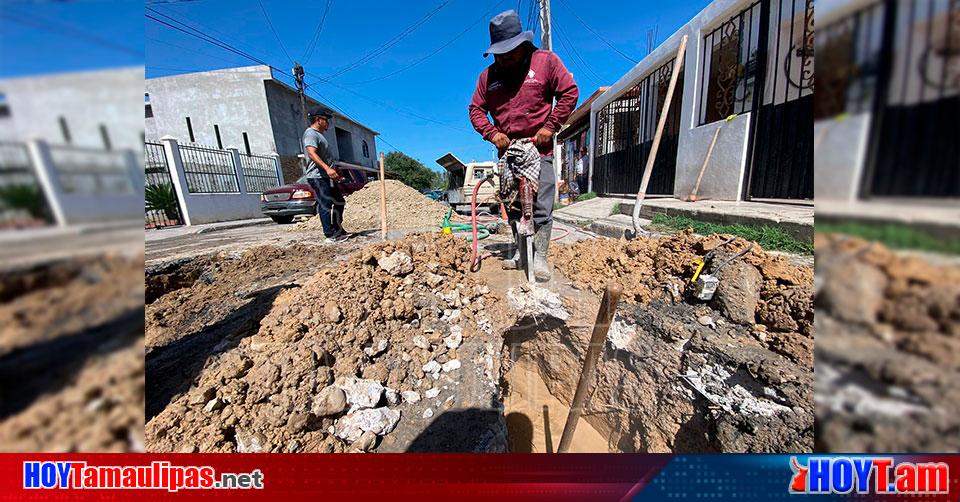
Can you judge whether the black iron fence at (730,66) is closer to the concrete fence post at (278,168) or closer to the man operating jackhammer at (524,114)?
the man operating jackhammer at (524,114)

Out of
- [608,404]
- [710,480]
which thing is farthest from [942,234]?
[608,404]

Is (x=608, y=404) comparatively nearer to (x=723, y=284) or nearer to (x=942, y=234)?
(x=723, y=284)

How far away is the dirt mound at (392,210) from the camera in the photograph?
6.48 m

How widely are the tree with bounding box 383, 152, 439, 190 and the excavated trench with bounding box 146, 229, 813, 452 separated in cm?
2968

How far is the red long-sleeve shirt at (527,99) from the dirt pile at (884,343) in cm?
198

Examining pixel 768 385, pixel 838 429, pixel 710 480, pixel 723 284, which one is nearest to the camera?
pixel 838 429

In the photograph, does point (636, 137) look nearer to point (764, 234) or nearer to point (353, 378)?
point (764, 234)

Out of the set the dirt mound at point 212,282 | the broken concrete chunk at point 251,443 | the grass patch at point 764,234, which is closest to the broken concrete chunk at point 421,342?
the broken concrete chunk at point 251,443

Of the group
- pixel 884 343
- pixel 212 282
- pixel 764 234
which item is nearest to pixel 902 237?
pixel 884 343

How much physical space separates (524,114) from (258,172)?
10915 millimetres

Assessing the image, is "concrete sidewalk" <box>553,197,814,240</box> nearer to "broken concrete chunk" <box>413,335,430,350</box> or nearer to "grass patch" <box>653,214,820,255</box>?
"grass patch" <box>653,214,820,255</box>

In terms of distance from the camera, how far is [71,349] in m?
0.65

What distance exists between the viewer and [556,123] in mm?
2291

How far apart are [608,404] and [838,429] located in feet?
7.36
